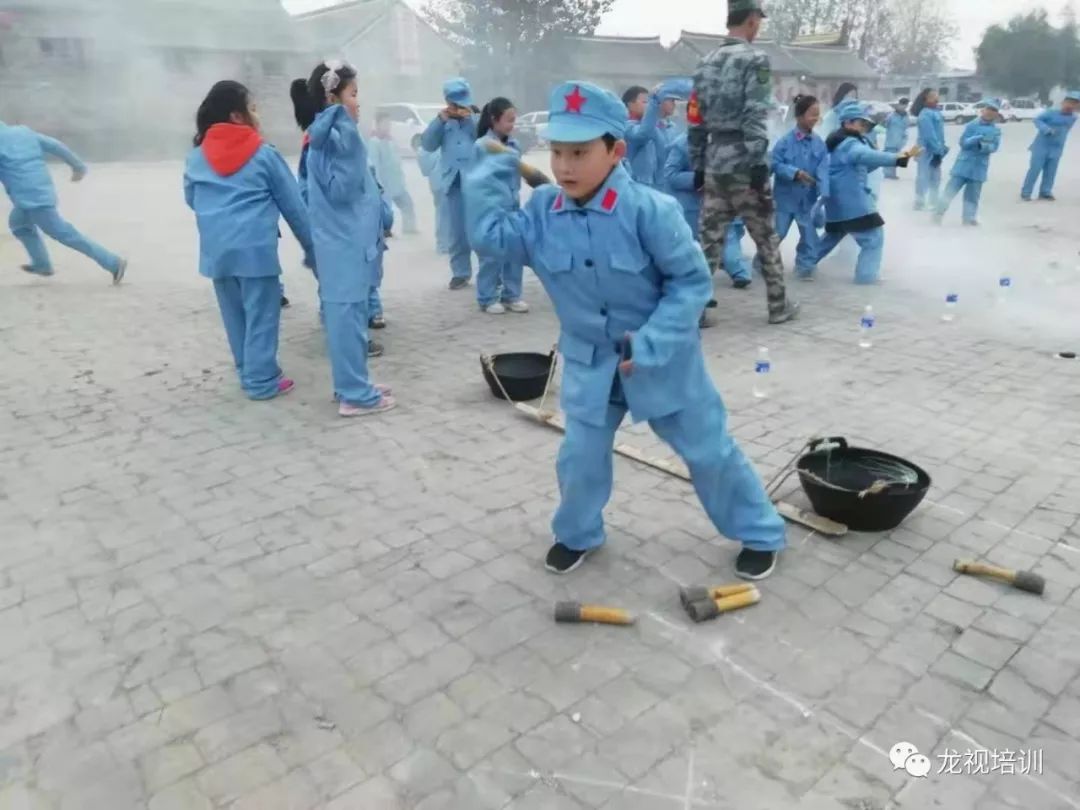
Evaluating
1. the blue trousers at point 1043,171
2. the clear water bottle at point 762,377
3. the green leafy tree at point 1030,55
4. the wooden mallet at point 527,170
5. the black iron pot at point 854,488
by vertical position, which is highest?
the green leafy tree at point 1030,55

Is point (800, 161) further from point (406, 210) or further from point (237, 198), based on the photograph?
→ point (406, 210)

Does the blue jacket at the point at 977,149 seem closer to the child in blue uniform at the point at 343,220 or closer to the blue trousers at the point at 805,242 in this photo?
the blue trousers at the point at 805,242

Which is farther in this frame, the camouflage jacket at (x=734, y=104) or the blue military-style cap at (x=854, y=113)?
the blue military-style cap at (x=854, y=113)

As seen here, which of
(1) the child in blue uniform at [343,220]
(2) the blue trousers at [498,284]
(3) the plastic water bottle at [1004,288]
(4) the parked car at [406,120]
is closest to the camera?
(1) the child in blue uniform at [343,220]

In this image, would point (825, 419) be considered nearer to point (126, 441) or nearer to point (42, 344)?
point (126, 441)

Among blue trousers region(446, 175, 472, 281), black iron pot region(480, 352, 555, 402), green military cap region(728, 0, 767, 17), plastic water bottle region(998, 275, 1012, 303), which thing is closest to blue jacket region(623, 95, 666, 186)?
blue trousers region(446, 175, 472, 281)

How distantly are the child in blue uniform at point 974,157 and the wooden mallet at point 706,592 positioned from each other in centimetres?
1045

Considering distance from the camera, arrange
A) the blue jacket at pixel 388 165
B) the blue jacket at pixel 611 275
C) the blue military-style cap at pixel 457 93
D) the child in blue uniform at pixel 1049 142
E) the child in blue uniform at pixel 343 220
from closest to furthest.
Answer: the blue jacket at pixel 611 275 → the child in blue uniform at pixel 343 220 → the blue military-style cap at pixel 457 93 → the blue jacket at pixel 388 165 → the child in blue uniform at pixel 1049 142

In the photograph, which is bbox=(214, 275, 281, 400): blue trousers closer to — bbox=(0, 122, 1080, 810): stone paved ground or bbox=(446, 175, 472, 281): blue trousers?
bbox=(0, 122, 1080, 810): stone paved ground

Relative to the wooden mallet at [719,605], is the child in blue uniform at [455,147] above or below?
above

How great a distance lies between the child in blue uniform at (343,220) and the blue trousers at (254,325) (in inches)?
20.8

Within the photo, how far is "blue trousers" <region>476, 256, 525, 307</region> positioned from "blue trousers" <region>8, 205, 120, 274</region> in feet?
13.5

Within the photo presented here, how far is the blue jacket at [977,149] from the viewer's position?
431 inches

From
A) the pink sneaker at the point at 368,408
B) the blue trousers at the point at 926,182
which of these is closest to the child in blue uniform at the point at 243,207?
the pink sneaker at the point at 368,408
